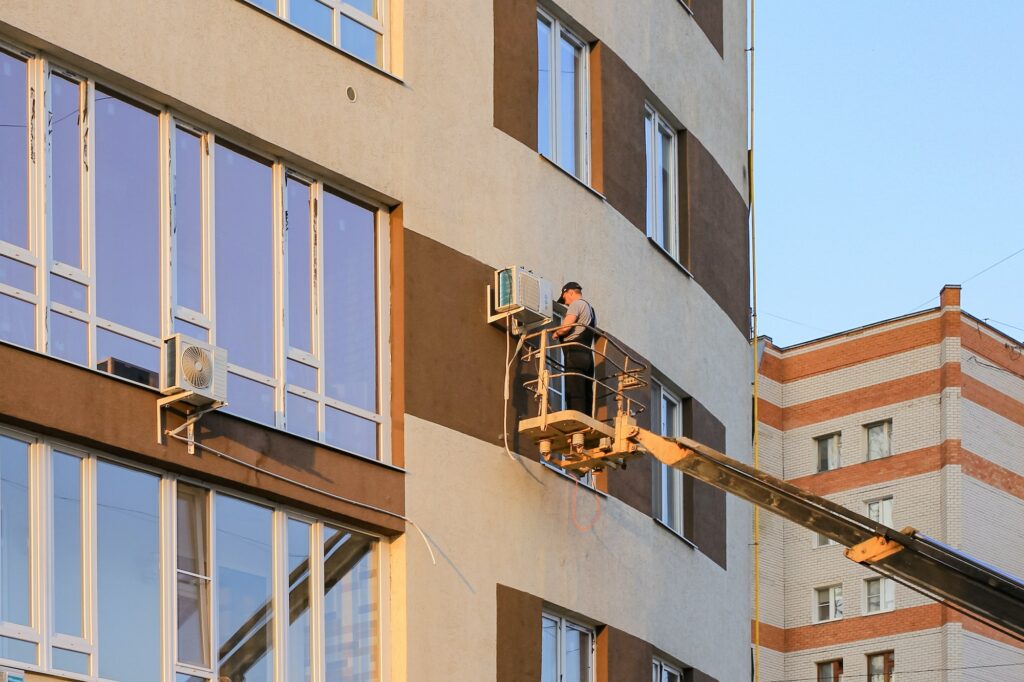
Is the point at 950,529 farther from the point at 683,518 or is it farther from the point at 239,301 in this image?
the point at 239,301

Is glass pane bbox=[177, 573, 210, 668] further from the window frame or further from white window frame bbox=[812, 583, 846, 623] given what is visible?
white window frame bbox=[812, 583, 846, 623]

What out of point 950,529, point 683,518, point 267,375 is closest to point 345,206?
point 267,375

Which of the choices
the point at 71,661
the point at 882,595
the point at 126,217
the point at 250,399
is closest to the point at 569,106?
the point at 250,399

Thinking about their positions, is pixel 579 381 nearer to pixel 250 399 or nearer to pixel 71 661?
pixel 250 399

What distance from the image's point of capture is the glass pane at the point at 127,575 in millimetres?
15422

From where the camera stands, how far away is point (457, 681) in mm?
18844

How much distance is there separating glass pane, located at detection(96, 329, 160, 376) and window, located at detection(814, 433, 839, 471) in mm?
47697

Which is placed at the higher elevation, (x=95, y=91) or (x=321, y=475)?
(x=95, y=91)

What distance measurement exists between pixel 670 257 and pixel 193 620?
34.8ft

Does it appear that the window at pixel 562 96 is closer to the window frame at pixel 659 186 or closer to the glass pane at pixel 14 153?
the window frame at pixel 659 186

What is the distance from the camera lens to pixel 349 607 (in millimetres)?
18094

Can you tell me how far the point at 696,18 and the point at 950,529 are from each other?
111ft

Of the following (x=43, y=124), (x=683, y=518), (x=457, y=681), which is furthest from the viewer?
A: (x=683, y=518)

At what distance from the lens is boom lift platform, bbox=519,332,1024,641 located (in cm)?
1752
